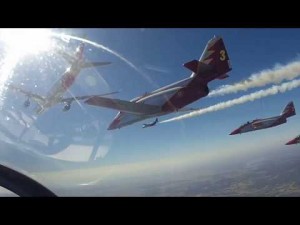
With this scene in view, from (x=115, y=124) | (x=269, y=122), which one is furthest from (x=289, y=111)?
(x=115, y=124)

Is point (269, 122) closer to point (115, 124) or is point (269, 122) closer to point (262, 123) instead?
point (262, 123)

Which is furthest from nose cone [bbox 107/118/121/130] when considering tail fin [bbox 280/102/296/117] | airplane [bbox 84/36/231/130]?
tail fin [bbox 280/102/296/117]

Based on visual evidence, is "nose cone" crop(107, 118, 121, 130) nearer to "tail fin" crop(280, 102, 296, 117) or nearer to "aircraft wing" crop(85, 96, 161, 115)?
"aircraft wing" crop(85, 96, 161, 115)

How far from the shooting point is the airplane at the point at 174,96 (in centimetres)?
280

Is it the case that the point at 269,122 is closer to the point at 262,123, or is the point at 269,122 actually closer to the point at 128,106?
the point at 262,123

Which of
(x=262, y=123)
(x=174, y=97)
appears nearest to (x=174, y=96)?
(x=174, y=97)

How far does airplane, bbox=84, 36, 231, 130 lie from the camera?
9.20 feet

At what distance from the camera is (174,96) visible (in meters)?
2.92

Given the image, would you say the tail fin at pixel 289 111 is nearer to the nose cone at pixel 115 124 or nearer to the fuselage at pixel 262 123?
the fuselage at pixel 262 123
